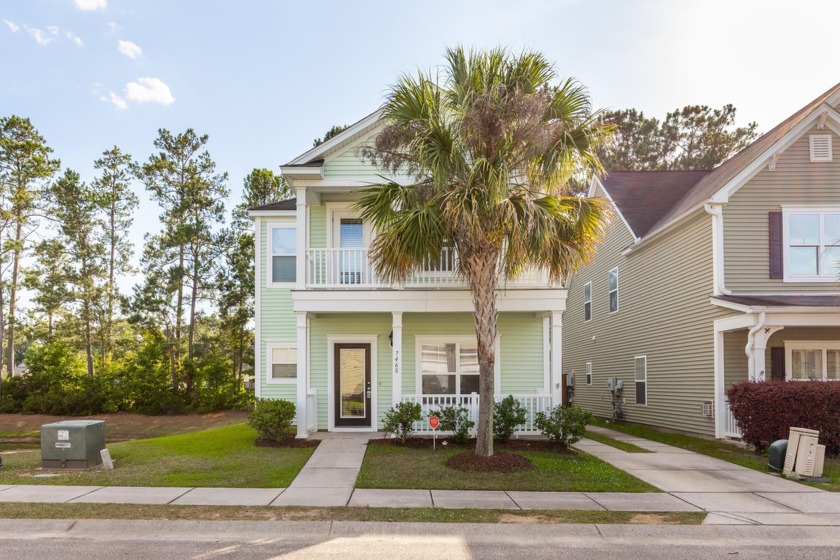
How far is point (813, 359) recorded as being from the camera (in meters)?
14.1

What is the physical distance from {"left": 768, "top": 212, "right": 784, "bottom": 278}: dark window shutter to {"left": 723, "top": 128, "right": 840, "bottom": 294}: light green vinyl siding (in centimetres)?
10

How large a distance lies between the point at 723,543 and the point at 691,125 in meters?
33.2

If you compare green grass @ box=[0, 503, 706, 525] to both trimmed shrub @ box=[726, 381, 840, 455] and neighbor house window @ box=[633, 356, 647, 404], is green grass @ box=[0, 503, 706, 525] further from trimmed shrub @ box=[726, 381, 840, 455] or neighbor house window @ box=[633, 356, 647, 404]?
neighbor house window @ box=[633, 356, 647, 404]

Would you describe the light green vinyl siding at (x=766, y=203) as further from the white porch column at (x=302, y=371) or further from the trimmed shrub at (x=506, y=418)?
the white porch column at (x=302, y=371)

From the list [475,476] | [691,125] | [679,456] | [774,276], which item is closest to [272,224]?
[475,476]

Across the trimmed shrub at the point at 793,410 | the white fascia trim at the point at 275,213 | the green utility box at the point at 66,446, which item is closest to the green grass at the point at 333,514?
→ the green utility box at the point at 66,446

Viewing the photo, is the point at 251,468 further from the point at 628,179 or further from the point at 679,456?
the point at 628,179

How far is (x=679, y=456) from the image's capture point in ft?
38.1

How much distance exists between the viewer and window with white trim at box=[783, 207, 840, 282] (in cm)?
1381

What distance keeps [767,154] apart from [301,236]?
1084 centimetres

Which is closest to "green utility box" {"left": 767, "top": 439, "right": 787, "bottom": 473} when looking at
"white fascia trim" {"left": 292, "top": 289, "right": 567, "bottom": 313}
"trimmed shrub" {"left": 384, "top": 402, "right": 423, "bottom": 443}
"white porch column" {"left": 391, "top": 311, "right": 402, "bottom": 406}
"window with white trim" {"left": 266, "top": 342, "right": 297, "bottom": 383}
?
"white fascia trim" {"left": 292, "top": 289, "right": 567, "bottom": 313}

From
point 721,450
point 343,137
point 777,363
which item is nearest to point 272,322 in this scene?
point 343,137

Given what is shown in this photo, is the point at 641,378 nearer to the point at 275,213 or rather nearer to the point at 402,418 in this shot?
the point at 402,418

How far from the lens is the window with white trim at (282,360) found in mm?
16141
